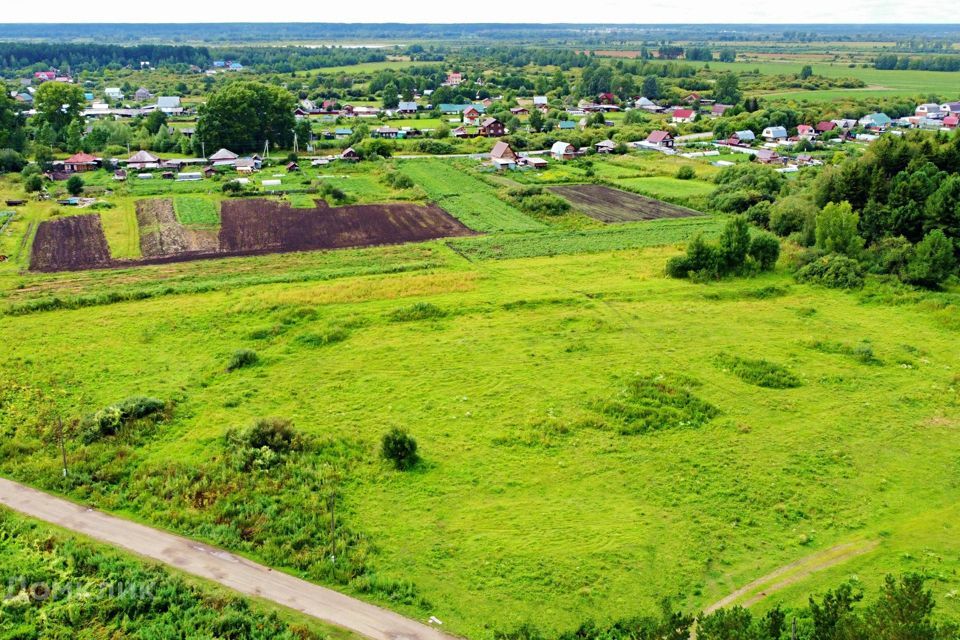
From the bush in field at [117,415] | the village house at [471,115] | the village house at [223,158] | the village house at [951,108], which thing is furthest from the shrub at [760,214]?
the village house at [951,108]

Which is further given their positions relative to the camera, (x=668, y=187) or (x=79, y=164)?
(x=79, y=164)

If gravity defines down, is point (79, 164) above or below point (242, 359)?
above

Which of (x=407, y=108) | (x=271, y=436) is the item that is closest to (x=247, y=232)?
(x=271, y=436)

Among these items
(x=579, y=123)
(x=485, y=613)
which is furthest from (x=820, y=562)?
(x=579, y=123)

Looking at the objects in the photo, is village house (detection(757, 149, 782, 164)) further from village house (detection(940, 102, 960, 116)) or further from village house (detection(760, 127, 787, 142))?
village house (detection(940, 102, 960, 116))

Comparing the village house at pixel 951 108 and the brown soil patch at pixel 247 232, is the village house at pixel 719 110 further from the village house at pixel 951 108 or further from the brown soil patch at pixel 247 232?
the brown soil patch at pixel 247 232

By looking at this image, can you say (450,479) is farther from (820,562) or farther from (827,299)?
(827,299)

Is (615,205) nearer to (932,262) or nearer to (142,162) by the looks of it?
(932,262)

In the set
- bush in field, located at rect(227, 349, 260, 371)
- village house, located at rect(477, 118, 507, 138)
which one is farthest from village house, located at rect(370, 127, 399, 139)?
bush in field, located at rect(227, 349, 260, 371)
